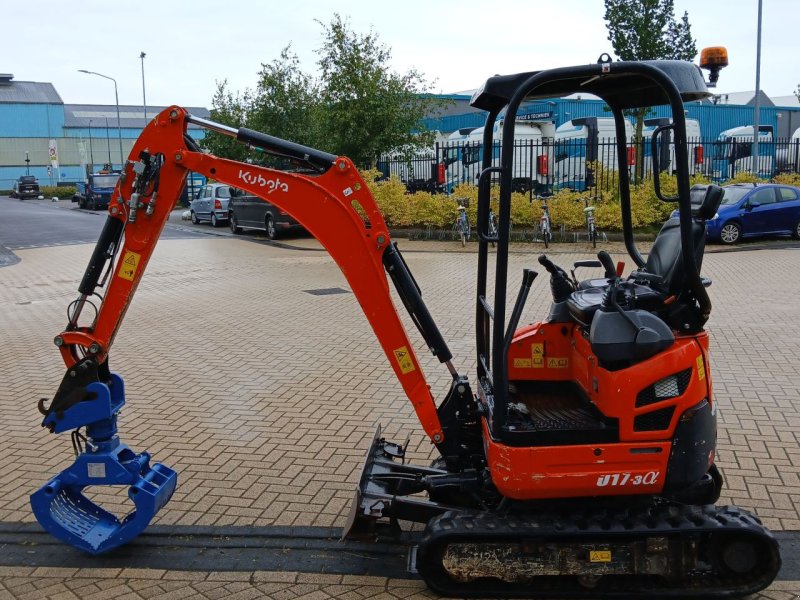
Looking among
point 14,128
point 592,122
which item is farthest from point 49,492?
point 14,128

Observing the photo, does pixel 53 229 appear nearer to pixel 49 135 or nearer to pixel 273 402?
pixel 273 402

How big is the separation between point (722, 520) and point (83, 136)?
91907 mm

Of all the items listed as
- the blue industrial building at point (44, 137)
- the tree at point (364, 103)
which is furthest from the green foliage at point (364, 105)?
the blue industrial building at point (44, 137)

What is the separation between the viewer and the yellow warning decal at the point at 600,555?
3758 millimetres

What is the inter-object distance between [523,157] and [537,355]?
75.3ft

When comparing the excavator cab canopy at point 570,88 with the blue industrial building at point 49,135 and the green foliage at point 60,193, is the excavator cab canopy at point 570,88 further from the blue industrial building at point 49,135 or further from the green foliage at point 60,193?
the blue industrial building at point 49,135

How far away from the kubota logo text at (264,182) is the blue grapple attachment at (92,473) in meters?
1.36

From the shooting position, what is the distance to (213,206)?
29188 millimetres

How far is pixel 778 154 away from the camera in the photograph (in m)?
29.4

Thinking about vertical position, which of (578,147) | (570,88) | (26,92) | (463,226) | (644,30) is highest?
(26,92)

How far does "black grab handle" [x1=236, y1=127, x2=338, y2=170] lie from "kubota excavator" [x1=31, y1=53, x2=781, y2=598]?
0.04ft


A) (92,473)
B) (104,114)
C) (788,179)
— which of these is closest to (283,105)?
(788,179)

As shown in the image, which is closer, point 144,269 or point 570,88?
point 570,88

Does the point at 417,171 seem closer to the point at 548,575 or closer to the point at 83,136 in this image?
the point at 548,575
